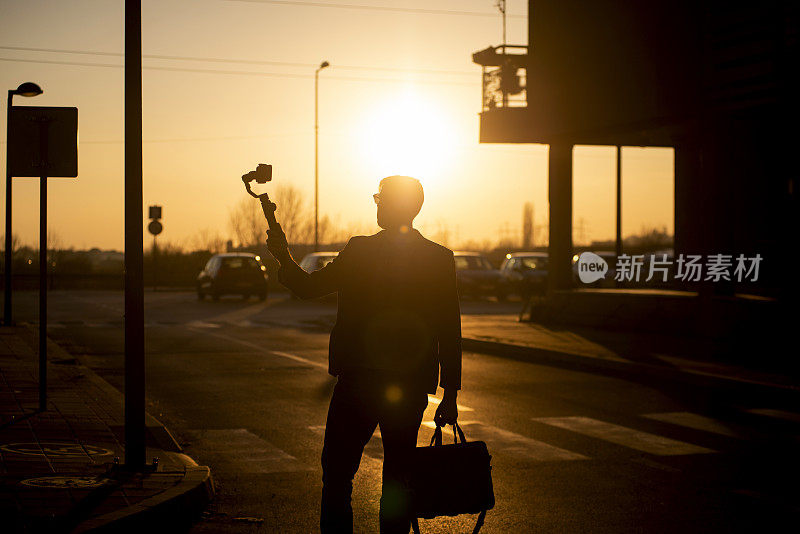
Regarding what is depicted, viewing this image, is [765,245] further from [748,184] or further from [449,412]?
[449,412]

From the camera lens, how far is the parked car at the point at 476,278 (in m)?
36.6

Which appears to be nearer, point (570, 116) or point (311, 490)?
point (311, 490)

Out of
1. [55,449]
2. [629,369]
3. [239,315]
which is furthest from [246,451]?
[239,315]

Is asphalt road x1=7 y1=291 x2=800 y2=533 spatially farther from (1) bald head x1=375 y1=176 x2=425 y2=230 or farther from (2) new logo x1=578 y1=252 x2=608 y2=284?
(2) new logo x1=578 y1=252 x2=608 y2=284

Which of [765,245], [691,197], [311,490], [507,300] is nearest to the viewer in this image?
[311,490]

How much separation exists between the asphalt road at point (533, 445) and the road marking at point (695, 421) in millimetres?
18

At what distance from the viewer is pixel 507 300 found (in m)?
38.4

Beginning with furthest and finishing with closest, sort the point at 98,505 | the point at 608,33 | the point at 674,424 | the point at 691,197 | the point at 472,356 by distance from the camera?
1. the point at 608,33
2. the point at 691,197
3. the point at 472,356
4. the point at 674,424
5. the point at 98,505

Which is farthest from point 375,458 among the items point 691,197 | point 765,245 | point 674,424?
point 765,245

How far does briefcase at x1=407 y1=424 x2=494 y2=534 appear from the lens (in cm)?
421

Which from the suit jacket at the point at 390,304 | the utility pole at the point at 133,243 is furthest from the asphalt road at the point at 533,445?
the suit jacket at the point at 390,304

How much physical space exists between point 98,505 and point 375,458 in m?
2.80

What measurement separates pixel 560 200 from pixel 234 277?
15.7 meters

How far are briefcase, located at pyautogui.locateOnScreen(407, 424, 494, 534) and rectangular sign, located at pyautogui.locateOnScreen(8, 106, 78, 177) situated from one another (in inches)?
216
